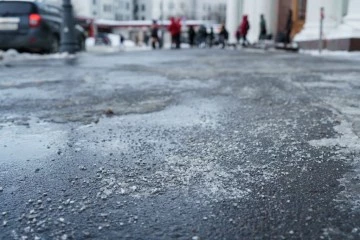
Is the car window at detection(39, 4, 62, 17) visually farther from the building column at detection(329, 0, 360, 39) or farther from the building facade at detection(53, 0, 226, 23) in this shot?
the building facade at detection(53, 0, 226, 23)

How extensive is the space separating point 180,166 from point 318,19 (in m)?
13.3

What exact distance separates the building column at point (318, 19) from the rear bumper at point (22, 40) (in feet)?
26.9

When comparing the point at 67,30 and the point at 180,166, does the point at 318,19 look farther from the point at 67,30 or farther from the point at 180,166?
the point at 180,166

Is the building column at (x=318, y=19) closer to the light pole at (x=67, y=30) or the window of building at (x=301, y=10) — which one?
the window of building at (x=301, y=10)

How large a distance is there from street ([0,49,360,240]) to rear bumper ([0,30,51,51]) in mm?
7167

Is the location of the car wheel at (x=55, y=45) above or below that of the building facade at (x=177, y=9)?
below

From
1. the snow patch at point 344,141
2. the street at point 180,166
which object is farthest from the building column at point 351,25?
the snow patch at point 344,141

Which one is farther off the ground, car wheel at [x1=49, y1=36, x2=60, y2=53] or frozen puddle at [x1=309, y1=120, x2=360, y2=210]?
car wheel at [x1=49, y1=36, x2=60, y2=53]

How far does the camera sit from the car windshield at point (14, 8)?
11075 mm

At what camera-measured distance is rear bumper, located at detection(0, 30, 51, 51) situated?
1097 cm

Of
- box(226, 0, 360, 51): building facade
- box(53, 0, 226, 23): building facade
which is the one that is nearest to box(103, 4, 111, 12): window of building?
box(53, 0, 226, 23): building facade

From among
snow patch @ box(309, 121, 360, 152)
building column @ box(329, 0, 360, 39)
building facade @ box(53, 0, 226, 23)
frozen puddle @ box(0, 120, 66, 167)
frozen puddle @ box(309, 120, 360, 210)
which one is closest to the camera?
frozen puddle @ box(309, 120, 360, 210)

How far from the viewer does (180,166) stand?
85.4 inches

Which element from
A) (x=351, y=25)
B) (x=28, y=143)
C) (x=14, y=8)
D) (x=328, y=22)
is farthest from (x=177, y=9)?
(x=28, y=143)
